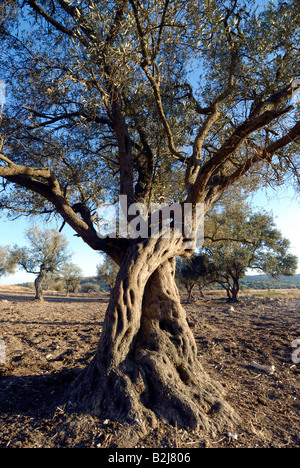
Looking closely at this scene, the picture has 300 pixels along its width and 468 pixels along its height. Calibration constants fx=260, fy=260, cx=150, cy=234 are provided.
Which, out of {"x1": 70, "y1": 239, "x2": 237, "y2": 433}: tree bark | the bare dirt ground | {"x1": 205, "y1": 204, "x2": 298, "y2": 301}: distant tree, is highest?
{"x1": 205, "y1": 204, "x2": 298, "y2": 301}: distant tree

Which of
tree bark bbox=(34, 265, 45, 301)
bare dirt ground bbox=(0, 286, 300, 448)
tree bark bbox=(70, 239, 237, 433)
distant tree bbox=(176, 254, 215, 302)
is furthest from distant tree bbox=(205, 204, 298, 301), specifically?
tree bark bbox=(34, 265, 45, 301)

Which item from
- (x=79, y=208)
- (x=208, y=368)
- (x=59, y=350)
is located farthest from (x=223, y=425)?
(x=79, y=208)

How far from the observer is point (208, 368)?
202 inches

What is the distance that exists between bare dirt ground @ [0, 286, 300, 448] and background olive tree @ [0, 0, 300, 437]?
260 millimetres

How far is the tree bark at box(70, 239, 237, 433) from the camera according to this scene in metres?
3.18

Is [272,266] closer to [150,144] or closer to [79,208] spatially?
[150,144]

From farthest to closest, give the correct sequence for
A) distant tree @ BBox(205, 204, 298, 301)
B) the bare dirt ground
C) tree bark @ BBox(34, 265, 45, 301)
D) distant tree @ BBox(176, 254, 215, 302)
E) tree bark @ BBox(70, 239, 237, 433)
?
distant tree @ BBox(176, 254, 215, 302)
tree bark @ BBox(34, 265, 45, 301)
distant tree @ BBox(205, 204, 298, 301)
tree bark @ BBox(70, 239, 237, 433)
the bare dirt ground

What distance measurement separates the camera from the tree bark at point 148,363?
3181 mm

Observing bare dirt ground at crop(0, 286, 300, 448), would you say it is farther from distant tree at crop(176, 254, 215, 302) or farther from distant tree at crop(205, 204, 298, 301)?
distant tree at crop(176, 254, 215, 302)

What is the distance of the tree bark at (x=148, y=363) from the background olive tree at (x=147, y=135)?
0.02 meters

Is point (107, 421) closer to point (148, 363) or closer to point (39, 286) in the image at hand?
point (148, 363)

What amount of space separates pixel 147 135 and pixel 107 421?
625 cm

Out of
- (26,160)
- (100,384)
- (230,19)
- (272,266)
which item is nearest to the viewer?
(100,384)
